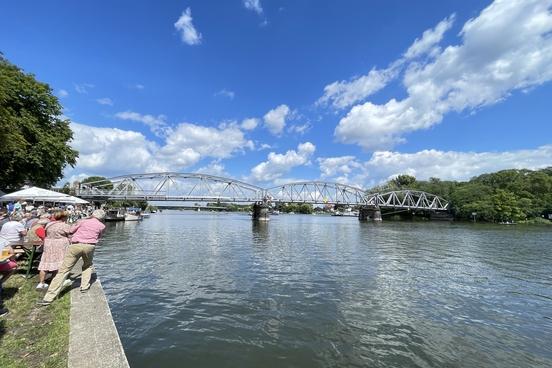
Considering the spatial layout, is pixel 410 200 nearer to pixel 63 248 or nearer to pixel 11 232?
pixel 63 248

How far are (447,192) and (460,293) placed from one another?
158082 mm

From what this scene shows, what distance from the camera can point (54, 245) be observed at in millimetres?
10438

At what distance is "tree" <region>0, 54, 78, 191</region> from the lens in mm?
32656

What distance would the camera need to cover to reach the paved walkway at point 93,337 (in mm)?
5902

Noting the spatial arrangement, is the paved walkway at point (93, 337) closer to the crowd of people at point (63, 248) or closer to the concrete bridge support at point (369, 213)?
the crowd of people at point (63, 248)

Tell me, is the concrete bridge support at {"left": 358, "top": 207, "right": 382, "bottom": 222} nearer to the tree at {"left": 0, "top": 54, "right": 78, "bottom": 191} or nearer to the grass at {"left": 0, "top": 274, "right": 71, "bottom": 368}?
the tree at {"left": 0, "top": 54, "right": 78, "bottom": 191}

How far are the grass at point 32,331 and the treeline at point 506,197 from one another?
417 feet

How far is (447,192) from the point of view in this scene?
15588 cm

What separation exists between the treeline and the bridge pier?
73.7 meters

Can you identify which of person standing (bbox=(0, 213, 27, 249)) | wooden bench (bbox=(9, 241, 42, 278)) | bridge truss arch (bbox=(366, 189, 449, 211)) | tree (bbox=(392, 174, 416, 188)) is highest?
tree (bbox=(392, 174, 416, 188))

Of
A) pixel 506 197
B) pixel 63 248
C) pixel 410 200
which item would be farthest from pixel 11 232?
pixel 410 200

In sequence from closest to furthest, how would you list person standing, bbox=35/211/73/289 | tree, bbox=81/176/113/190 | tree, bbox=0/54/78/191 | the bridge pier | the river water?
the river water → person standing, bbox=35/211/73/289 → tree, bbox=0/54/78/191 → the bridge pier → tree, bbox=81/176/113/190

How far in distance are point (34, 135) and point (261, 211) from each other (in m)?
87.5

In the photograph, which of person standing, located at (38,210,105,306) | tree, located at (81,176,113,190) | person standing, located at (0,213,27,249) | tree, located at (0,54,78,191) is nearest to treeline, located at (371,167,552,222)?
tree, located at (0,54,78,191)
